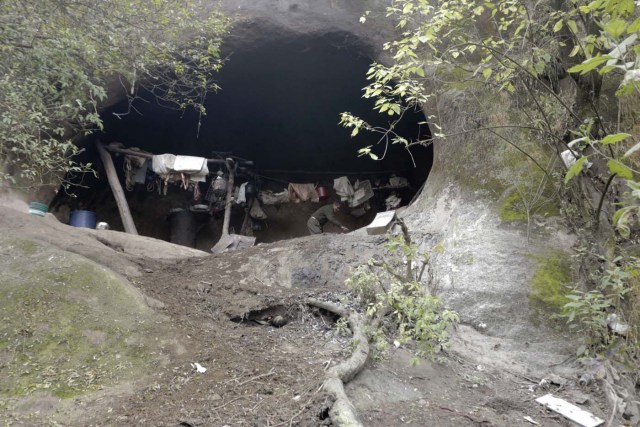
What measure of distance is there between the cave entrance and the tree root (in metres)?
7.18

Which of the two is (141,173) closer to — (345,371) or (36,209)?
(36,209)

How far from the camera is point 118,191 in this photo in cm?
1012

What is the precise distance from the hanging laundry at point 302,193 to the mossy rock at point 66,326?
7479mm

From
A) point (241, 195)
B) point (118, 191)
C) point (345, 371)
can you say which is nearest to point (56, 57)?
point (345, 371)

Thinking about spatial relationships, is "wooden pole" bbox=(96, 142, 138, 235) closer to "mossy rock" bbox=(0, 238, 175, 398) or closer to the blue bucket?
the blue bucket

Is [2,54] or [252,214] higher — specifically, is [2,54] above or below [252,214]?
above

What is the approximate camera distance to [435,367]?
175 inches

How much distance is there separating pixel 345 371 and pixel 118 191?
786cm

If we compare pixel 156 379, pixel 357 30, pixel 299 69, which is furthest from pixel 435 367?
pixel 299 69

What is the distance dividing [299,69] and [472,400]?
28.3ft

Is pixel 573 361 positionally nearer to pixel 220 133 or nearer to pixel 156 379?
pixel 156 379

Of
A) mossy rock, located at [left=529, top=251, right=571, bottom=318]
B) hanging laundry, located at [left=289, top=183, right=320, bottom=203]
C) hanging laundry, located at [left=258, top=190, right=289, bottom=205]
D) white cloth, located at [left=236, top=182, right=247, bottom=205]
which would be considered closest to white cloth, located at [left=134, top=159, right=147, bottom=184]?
white cloth, located at [left=236, top=182, right=247, bottom=205]

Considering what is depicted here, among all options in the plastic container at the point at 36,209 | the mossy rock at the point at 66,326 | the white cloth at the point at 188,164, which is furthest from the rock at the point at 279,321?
the white cloth at the point at 188,164

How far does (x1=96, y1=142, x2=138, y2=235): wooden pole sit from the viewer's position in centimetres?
996
